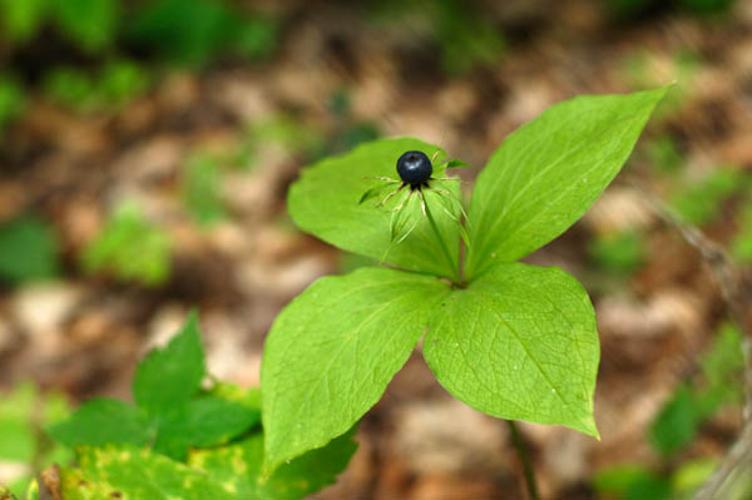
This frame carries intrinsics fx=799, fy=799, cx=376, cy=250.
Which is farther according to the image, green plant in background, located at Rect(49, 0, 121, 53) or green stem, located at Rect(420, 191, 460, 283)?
green plant in background, located at Rect(49, 0, 121, 53)

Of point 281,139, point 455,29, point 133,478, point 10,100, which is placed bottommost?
point 133,478

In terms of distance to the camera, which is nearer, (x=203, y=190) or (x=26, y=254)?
(x=26, y=254)

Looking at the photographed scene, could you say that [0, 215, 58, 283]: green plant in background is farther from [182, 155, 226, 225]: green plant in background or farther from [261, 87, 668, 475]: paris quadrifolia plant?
[261, 87, 668, 475]: paris quadrifolia plant

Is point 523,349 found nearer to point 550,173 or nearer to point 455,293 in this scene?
point 455,293

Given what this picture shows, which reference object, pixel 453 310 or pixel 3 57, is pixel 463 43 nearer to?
pixel 3 57

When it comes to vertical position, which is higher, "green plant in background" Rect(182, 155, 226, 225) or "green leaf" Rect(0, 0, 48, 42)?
"green leaf" Rect(0, 0, 48, 42)

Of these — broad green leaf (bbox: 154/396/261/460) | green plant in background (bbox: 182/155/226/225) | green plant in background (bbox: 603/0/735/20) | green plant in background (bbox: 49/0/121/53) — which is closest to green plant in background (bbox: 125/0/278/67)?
green plant in background (bbox: 49/0/121/53)

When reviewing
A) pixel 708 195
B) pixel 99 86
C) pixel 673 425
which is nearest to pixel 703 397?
pixel 673 425
